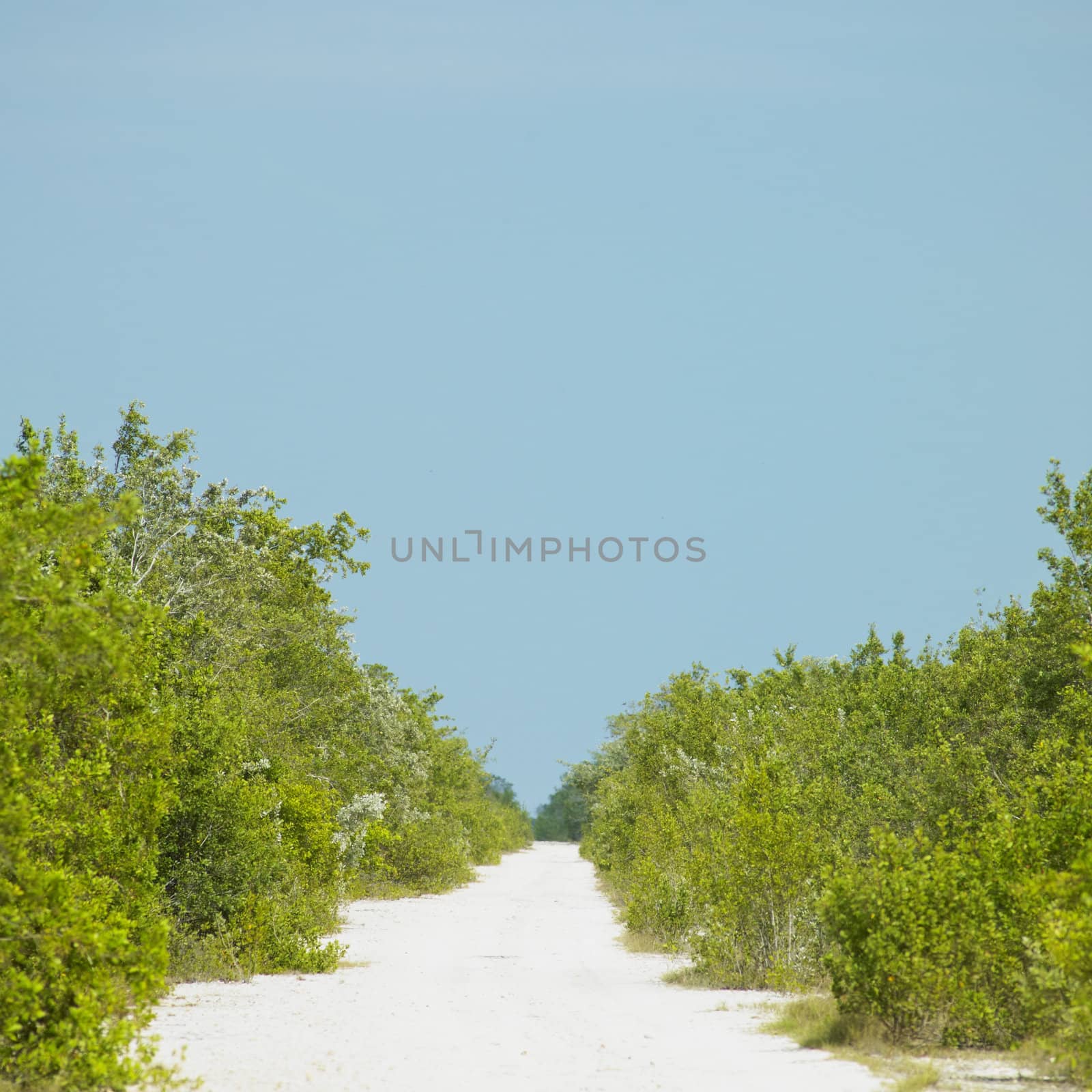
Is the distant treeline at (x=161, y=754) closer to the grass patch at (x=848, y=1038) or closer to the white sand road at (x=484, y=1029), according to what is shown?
the white sand road at (x=484, y=1029)

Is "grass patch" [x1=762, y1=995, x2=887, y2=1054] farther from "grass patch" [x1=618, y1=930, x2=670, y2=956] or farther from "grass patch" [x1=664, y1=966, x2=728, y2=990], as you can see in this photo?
"grass patch" [x1=618, y1=930, x2=670, y2=956]

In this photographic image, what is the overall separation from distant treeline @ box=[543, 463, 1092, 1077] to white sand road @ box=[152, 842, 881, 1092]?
45.0 inches

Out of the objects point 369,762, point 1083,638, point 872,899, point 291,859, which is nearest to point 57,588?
point 872,899

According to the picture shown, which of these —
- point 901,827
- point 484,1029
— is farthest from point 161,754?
point 901,827

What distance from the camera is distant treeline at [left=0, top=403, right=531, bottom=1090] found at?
8945 millimetres

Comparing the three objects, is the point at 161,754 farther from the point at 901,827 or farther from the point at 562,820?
the point at 562,820

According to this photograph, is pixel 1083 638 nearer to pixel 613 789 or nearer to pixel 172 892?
pixel 172 892

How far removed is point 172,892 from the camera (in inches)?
699

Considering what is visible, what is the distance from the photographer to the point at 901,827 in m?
21.3

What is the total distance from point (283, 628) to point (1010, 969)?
757 inches

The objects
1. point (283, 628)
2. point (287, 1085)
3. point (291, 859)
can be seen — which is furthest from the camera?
point (283, 628)

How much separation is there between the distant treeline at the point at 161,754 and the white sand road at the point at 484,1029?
979 mm

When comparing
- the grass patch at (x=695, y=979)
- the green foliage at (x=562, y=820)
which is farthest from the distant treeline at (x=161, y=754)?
the green foliage at (x=562, y=820)

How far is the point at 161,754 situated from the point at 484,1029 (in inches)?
197
